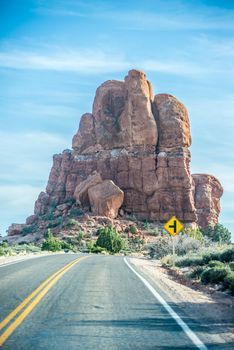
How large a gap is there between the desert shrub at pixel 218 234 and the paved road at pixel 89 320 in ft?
268

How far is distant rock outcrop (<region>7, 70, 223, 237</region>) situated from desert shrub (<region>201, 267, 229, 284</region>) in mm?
73754

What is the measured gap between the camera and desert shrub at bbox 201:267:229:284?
17.0m

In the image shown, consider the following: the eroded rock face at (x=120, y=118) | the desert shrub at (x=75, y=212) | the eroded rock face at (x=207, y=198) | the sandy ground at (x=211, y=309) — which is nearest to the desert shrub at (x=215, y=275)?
the sandy ground at (x=211, y=309)

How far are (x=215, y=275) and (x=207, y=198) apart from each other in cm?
10343

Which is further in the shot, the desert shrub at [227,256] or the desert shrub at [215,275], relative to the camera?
the desert shrub at [227,256]

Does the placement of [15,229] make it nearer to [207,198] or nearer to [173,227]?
[207,198]

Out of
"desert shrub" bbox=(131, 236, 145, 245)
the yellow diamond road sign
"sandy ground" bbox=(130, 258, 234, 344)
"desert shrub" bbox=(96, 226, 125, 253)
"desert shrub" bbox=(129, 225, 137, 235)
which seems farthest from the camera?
"desert shrub" bbox=(129, 225, 137, 235)

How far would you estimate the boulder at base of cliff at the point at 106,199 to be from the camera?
91562 mm

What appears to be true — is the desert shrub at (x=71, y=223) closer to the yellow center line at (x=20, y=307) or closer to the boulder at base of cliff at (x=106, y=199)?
the boulder at base of cliff at (x=106, y=199)

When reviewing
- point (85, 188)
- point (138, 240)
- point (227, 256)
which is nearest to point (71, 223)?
point (138, 240)

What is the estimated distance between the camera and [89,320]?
8.63 m

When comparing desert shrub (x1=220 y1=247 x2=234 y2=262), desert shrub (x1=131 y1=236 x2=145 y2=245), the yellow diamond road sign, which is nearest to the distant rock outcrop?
desert shrub (x1=131 y1=236 x2=145 y2=245)

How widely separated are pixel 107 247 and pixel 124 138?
42924 mm

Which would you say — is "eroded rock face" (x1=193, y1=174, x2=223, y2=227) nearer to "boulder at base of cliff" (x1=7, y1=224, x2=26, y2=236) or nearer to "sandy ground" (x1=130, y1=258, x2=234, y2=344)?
"boulder at base of cliff" (x1=7, y1=224, x2=26, y2=236)
